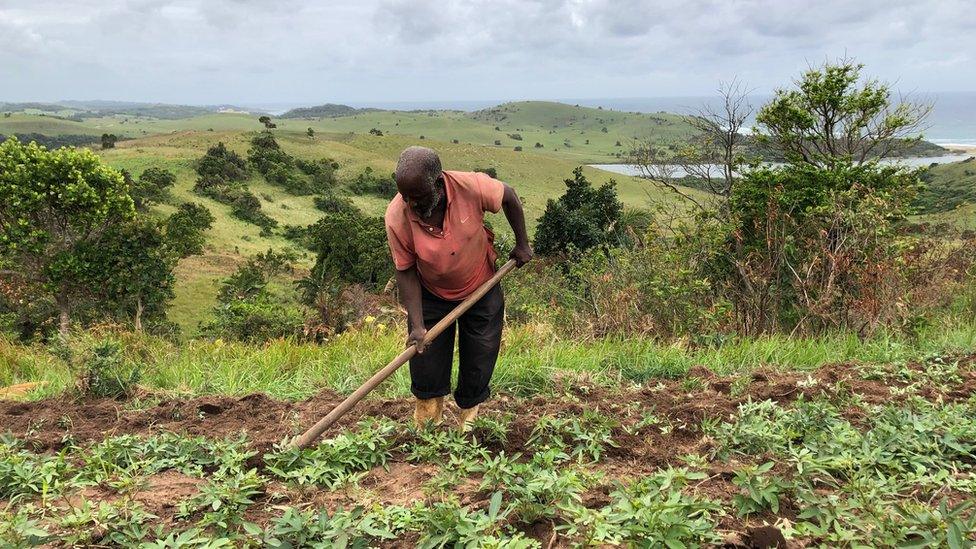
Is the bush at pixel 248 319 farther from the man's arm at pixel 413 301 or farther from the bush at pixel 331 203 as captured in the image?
the bush at pixel 331 203

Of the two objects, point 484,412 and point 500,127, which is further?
point 500,127

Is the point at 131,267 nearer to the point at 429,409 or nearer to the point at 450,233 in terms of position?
the point at 429,409

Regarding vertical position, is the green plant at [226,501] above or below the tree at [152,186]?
above

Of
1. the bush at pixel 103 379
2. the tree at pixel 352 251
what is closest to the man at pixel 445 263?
the bush at pixel 103 379

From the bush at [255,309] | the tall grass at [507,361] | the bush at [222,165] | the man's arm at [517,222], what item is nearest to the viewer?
the man's arm at [517,222]

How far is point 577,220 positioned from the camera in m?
28.5

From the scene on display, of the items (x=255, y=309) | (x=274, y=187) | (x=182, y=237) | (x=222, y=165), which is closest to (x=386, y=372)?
(x=255, y=309)

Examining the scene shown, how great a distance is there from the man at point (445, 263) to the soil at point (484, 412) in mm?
389

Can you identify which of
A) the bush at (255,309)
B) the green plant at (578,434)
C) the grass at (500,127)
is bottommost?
the bush at (255,309)

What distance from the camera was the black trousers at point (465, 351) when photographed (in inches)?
136

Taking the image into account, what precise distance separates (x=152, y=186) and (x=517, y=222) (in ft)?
152

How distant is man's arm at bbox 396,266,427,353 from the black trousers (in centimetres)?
16

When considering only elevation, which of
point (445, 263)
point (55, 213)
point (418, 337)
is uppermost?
point (445, 263)

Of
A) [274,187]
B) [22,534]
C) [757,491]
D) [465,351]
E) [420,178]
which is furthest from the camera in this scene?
[274,187]
